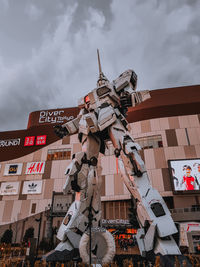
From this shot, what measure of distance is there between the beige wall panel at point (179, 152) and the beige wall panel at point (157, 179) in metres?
3.22

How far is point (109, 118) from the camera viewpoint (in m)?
5.09

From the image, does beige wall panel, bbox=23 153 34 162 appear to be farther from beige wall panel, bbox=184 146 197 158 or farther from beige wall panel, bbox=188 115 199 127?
beige wall panel, bbox=188 115 199 127

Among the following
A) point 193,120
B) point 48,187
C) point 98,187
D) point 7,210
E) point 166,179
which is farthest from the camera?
point 48,187

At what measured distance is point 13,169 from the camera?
27.9 metres

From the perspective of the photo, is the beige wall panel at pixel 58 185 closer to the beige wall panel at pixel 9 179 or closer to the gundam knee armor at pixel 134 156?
the beige wall panel at pixel 9 179

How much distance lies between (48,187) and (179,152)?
19121 millimetres

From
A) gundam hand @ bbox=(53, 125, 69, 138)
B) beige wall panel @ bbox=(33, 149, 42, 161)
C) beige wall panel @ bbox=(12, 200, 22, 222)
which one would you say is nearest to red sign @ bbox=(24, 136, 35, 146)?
beige wall panel @ bbox=(33, 149, 42, 161)

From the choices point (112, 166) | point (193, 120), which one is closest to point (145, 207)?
point (112, 166)

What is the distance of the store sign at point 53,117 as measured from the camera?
1234 inches

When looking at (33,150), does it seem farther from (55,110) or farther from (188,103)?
(188,103)

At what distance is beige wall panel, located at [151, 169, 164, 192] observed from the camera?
73.4ft

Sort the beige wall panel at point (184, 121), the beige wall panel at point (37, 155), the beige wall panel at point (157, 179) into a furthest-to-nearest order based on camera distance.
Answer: the beige wall panel at point (37, 155)
the beige wall panel at point (184, 121)
the beige wall panel at point (157, 179)

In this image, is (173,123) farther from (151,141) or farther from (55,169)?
(55,169)

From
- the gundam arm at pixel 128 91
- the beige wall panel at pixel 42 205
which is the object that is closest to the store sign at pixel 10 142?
the beige wall panel at pixel 42 205
